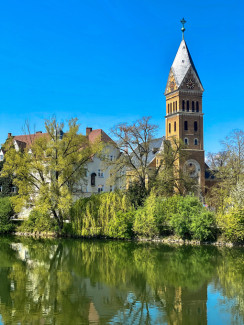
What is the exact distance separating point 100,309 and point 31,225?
26.9m

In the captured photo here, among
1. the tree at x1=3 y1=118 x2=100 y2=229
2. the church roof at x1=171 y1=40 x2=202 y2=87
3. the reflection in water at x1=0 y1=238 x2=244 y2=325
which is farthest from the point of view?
→ the church roof at x1=171 y1=40 x2=202 y2=87

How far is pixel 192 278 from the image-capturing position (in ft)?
66.9

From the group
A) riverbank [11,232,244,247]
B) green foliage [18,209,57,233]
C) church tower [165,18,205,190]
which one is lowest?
riverbank [11,232,244,247]

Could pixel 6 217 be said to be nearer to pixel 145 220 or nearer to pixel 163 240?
pixel 145 220

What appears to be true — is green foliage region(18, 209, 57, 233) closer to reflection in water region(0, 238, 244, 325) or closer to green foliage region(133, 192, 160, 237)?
reflection in water region(0, 238, 244, 325)

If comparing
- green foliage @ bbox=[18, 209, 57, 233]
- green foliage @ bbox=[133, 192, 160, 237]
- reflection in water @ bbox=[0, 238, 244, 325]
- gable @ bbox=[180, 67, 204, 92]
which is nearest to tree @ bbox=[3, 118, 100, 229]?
green foliage @ bbox=[18, 209, 57, 233]

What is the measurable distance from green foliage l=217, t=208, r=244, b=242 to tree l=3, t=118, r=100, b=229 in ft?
45.3

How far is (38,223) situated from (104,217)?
6.50 meters

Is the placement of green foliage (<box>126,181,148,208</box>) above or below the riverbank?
above

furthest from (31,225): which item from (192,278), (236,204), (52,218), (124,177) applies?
(192,278)

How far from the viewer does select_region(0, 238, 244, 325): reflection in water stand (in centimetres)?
1391

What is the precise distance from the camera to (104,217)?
37406mm

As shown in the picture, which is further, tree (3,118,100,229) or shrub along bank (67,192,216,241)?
tree (3,118,100,229)

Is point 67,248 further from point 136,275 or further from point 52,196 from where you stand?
point 136,275
